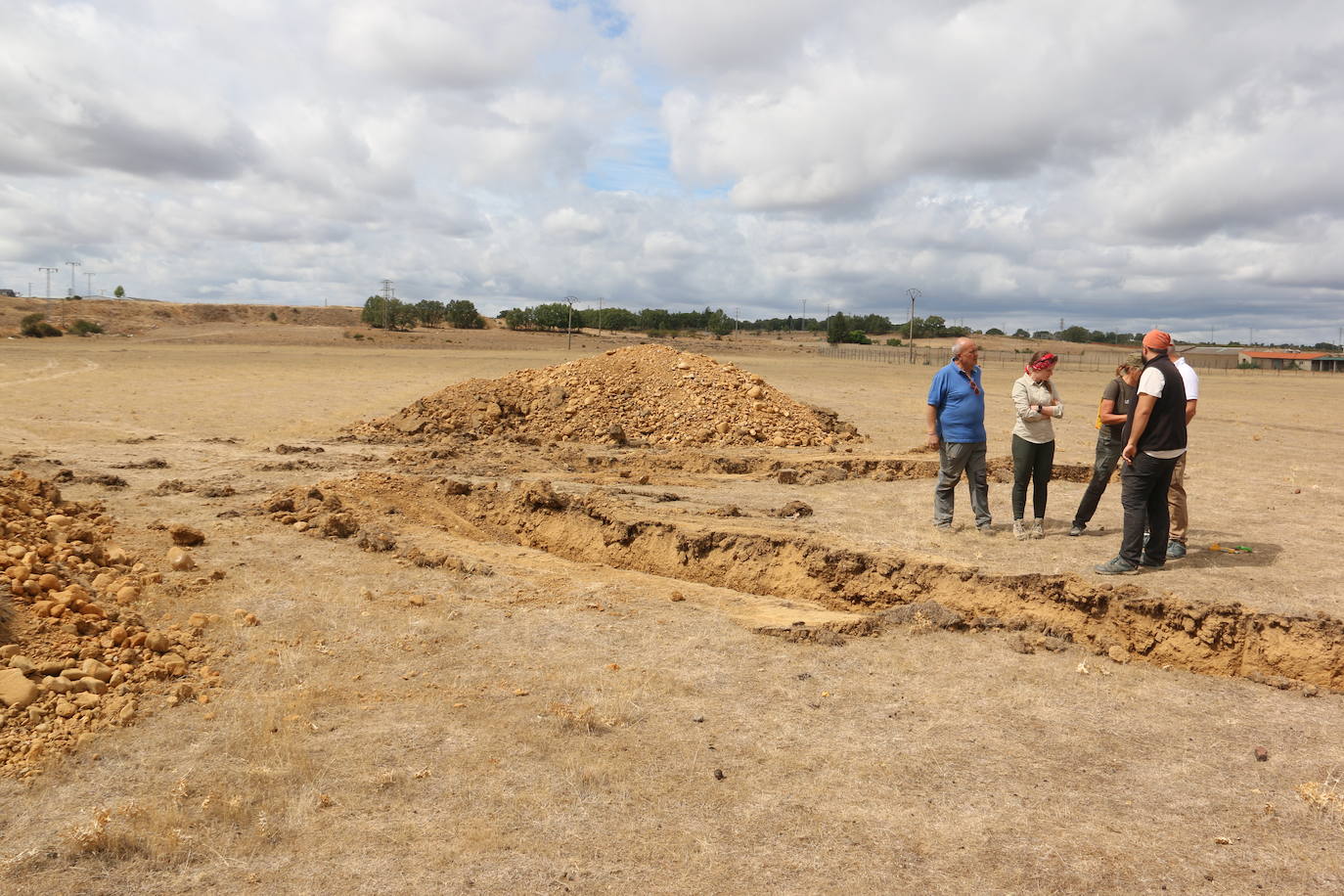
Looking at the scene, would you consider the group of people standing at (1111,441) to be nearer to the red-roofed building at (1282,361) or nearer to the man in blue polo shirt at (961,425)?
the man in blue polo shirt at (961,425)

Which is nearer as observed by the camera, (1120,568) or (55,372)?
(1120,568)

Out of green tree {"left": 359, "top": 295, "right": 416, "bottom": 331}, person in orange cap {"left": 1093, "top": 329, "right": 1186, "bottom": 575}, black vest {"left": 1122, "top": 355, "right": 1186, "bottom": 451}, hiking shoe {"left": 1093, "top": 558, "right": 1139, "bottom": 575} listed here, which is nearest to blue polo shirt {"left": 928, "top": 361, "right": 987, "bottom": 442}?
person in orange cap {"left": 1093, "top": 329, "right": 1186, "bottom": 575}

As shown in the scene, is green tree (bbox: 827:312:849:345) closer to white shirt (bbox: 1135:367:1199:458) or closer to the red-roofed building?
the red-roofed building

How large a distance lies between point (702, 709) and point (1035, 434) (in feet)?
15.1

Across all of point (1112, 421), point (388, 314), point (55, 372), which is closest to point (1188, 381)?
point (1112, 421)

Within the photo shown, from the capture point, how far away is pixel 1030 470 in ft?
26.0

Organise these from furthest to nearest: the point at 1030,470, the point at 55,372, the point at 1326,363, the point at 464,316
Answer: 1. the point at 464,316
2. the point at 1326,363
3. the point at 55,372
4. the point at 1030,470

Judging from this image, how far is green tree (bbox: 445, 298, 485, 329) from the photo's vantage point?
97.2 m

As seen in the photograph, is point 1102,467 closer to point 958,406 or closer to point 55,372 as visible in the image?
point 958,406

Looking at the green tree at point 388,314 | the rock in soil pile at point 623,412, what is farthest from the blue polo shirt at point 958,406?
the green tree at point 388,314

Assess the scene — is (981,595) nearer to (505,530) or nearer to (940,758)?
(940,758)

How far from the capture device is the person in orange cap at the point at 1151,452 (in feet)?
21.3

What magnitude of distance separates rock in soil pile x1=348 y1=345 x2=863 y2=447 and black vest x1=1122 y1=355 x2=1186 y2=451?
9.01m

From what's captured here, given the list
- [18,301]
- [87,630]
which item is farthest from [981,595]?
[18,301]
